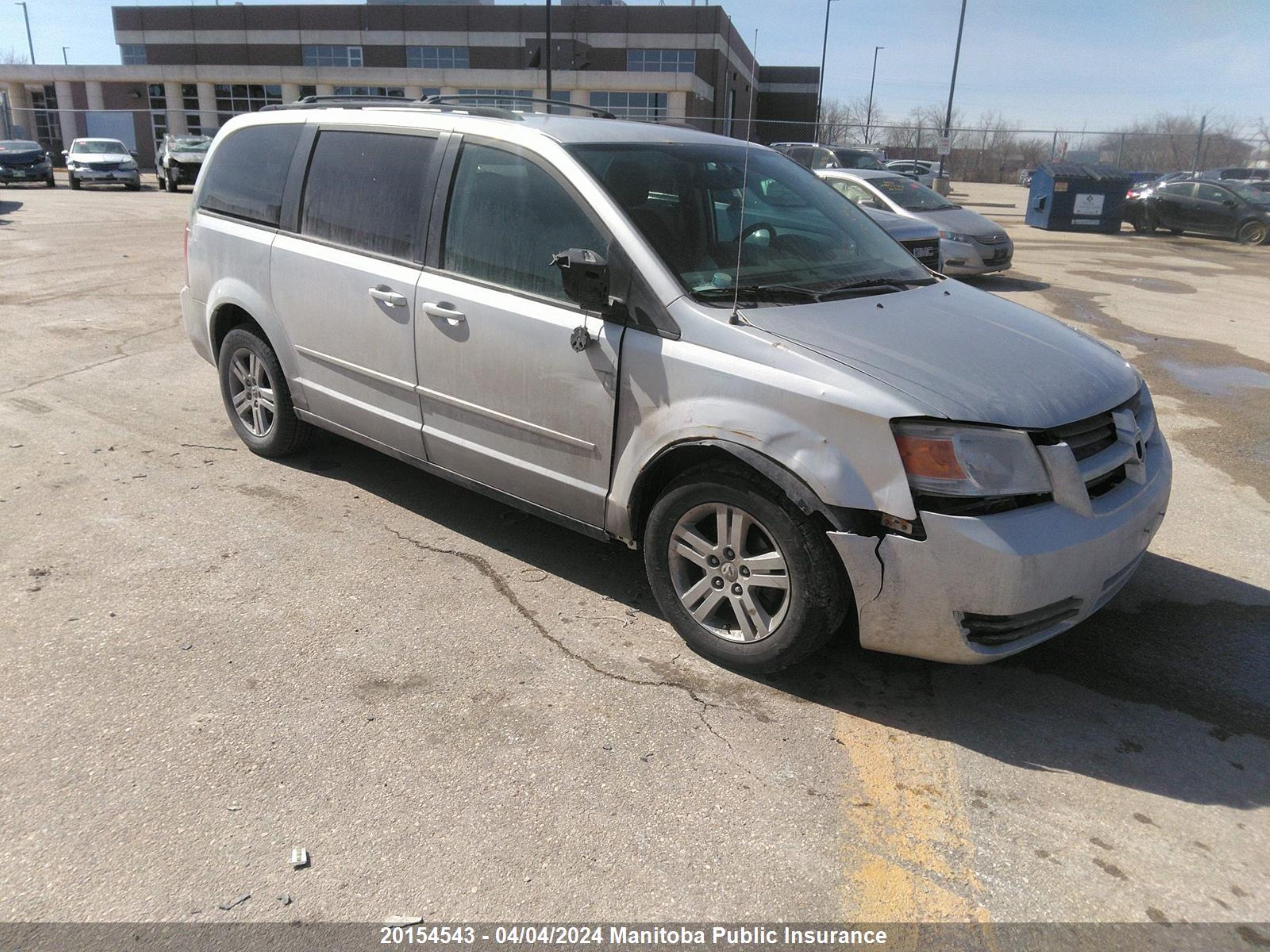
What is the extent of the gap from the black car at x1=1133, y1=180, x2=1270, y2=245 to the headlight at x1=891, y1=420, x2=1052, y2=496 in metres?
24.4

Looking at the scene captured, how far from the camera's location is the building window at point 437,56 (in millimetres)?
53500

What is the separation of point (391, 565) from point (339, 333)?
1.21m

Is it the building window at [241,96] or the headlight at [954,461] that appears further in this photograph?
the building window at [241,96]

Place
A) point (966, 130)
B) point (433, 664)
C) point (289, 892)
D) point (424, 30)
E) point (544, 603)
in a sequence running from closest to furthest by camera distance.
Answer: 1. point (289, 892)
2. point (433, 664)
3. point (544, 603)
4. point (966, 130)
5. point (424, 30)

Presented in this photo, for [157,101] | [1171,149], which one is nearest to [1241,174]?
[1171,149]

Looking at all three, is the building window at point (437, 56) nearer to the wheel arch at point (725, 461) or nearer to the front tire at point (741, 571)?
the wheel arch at point (725, 461)

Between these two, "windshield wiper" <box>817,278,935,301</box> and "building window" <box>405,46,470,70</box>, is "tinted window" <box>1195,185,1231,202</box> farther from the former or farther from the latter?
"building window" <box>405,46,470,70</box>

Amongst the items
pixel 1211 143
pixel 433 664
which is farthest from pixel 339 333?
pixel 1211 143

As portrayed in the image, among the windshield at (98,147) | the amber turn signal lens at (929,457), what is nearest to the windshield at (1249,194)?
the amber turn signal lens at (929,457)

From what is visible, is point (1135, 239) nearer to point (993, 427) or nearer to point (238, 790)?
point (993, 427)

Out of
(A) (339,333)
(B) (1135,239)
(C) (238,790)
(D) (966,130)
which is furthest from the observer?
(D) (966,130)

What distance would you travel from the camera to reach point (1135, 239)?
2336cm

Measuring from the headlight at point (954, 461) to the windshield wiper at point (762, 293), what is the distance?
908mm

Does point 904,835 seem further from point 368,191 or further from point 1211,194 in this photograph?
point 1211,194
